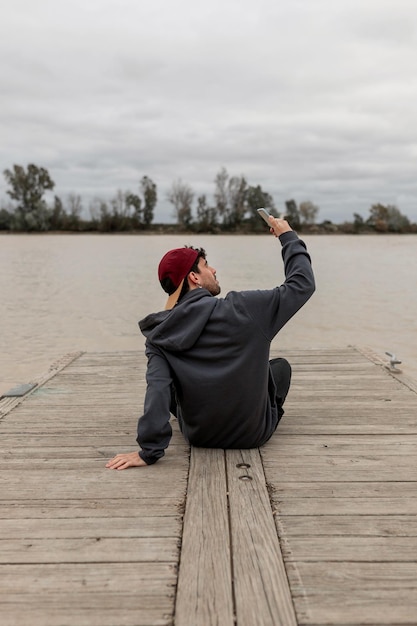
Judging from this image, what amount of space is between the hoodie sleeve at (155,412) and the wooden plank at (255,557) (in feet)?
1.34

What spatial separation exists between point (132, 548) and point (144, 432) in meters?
0.74

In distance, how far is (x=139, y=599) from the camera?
77.0 inches

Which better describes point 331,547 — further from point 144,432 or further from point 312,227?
point 312,227

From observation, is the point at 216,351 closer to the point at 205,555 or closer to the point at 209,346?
the point at 209,346

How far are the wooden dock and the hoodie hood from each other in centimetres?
69

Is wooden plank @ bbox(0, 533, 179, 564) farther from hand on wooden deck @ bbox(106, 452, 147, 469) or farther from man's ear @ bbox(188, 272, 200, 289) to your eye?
man's ear @ bbox(188, 272, 200, 289)

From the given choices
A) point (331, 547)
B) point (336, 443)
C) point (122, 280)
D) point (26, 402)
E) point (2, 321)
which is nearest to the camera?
point (331, 547)

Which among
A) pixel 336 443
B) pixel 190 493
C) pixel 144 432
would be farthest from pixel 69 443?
pixel 336 443

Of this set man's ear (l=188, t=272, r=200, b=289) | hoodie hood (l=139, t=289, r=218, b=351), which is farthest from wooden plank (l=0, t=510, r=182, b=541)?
man's ear (l=188, t=272, r=200, b=289)

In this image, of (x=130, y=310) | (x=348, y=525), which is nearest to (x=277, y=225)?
(x=348, y=525)

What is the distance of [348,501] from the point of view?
2.68 m

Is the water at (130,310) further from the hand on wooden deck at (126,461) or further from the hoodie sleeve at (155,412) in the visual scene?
the hoodie sleeve at (155,412)

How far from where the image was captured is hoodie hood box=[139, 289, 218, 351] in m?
2.97

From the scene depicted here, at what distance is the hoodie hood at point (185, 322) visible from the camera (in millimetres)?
2969
